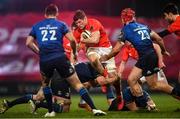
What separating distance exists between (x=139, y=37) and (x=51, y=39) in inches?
63.5

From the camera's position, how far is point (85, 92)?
1011 cm

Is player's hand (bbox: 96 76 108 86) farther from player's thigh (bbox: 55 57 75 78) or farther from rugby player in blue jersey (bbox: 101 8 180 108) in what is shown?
player's thigh (bbox: 55 57 75 78)

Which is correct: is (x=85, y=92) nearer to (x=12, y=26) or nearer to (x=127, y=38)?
(x=127, y=38)

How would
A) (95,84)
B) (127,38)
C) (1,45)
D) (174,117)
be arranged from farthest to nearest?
(1,45) → (95,84) → (127,38) → (174,117)

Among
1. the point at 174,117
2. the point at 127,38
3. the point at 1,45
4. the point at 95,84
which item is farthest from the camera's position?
the point at 1,45

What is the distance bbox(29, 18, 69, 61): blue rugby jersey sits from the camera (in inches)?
402

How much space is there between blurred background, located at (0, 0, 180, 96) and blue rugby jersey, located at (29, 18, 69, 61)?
768 cm

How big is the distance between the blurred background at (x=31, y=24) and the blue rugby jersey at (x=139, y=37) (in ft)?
23.0

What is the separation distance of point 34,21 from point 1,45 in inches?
47.4

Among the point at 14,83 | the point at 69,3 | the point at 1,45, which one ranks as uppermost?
the point at 69,3

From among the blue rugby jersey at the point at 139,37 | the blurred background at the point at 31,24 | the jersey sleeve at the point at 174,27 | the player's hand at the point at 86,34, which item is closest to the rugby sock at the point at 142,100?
the blue rugby jersey at the point at 139,37

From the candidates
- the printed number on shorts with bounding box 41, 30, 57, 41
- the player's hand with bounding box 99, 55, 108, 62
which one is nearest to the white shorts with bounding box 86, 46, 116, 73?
the player's hand with bounding box 99, 55, 108, 62

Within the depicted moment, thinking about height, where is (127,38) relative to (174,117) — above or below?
above

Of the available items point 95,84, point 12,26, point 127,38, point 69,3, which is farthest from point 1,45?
point 127,38
